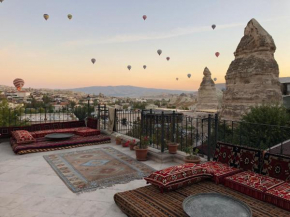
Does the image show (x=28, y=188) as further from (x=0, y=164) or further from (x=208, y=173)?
(x=208, y=173)

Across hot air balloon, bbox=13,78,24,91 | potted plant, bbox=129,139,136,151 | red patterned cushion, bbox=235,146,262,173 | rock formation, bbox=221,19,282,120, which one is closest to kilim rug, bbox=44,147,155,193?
potted plant, bbox=129,139,136,151

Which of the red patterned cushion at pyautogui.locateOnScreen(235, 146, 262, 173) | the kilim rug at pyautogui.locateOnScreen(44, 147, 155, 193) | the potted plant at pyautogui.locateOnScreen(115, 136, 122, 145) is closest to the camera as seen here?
the red patterned cushion at pyautogui.locateOnScreen(235, 146, 262, 173)

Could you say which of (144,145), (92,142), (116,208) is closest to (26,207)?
(116,208)

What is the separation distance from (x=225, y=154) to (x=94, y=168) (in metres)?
3.38

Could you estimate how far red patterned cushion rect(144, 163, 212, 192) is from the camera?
3797mm

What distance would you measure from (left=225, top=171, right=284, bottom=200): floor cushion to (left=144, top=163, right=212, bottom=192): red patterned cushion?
478mm

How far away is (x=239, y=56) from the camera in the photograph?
2348cm

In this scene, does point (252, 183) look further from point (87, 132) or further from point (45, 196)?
point (87, 132)

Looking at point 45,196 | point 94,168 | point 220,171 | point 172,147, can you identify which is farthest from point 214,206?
point 94,168

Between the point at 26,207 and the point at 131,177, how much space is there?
2275 millimetres

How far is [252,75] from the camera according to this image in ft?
70.5

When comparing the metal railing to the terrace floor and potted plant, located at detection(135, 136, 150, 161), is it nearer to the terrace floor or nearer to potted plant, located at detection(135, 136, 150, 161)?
potted plant, located at detection(135, 136, 150, 161)

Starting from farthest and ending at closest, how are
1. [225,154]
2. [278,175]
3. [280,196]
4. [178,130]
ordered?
[178,130]
[225,154]
[278,175]
[280,196]

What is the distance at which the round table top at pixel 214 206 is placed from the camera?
9.39 feet
